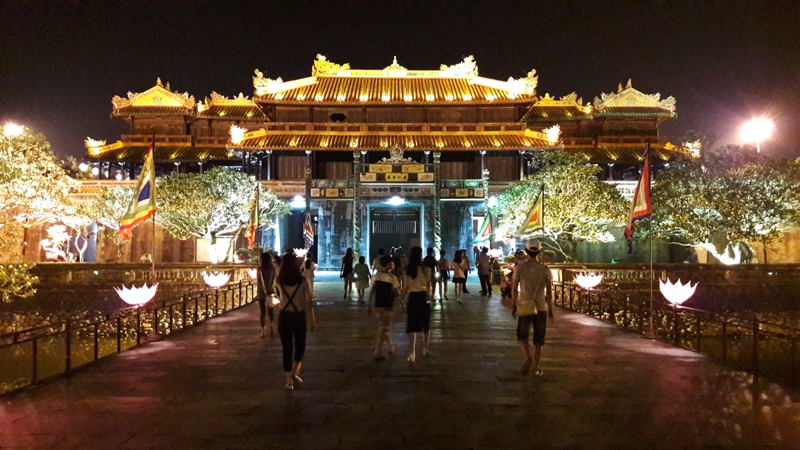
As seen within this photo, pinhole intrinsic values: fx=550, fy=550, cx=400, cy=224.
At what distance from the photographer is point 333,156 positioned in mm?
37406

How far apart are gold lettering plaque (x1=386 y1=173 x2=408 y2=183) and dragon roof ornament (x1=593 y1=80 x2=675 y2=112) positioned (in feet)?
62.1

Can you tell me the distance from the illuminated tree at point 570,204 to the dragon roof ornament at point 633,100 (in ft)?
51.8

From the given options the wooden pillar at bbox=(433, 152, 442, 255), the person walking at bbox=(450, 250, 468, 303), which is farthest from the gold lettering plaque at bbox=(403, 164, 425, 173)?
the person walking at bbox=(450, 250, 468, 303)

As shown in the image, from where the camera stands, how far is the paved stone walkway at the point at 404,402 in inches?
215

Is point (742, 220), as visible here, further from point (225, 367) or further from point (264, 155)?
point (264, 155)

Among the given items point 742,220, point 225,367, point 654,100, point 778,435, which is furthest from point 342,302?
point 654,100

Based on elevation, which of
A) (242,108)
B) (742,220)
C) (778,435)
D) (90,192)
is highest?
(242,108)

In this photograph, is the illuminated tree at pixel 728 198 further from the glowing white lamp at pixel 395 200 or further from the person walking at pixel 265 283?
the person walking at pixel 265 283

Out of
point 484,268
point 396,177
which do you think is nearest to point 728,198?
point 484,268

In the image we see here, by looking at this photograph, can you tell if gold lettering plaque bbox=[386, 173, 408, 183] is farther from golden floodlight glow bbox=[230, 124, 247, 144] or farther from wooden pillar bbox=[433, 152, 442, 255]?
golden floodlight glow bbox=[230, 124, 247, 144]

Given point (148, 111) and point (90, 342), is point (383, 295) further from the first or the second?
point (148, 111)

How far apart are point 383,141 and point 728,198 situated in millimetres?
19830

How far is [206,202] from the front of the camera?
28.1 m

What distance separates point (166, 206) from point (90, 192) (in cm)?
1096
